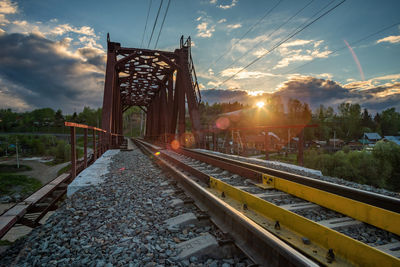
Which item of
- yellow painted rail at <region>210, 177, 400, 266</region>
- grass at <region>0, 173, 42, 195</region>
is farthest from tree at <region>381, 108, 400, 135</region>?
grass at <region>0, 173, 42, 195</region>

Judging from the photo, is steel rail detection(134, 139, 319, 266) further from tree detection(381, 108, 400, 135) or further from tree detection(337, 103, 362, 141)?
tree detection(381, 108, 400, 135)

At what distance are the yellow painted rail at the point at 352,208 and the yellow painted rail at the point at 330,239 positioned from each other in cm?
95

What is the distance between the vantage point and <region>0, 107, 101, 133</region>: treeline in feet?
397

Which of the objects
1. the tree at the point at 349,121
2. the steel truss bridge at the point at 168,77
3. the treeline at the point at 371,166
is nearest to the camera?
the steel truss bridge at the point at 168,77

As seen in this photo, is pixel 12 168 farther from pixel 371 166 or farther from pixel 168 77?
pixel 371 166

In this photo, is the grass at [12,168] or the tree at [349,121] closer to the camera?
the grass at [12,168]

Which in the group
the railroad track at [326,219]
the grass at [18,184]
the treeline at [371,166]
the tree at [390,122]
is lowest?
the grass at [18,184]

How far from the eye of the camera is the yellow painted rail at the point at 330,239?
4.14 feet

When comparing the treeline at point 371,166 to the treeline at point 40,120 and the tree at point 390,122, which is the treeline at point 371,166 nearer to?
the tree at point 390,122

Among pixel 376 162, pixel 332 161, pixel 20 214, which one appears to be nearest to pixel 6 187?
pixel 20 214

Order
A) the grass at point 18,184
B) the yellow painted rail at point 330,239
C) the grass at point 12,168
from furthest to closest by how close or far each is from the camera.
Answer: the grass at point 12,168
the grass at point 18,184
the yellow painted rail at point 330,239

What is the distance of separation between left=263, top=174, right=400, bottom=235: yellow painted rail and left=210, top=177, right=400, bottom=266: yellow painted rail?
95cm

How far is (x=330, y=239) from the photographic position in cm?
151

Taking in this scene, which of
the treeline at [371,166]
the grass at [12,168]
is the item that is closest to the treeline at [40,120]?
the grass at [12,168]
